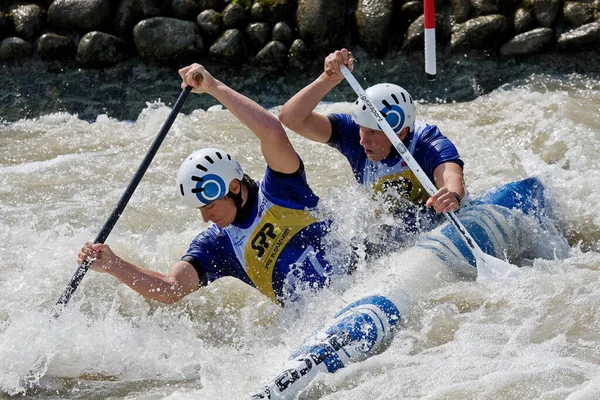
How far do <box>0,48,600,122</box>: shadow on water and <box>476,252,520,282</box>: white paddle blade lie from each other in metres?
4.92

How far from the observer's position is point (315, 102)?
6520 mm

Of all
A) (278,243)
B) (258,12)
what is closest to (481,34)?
(258,12)

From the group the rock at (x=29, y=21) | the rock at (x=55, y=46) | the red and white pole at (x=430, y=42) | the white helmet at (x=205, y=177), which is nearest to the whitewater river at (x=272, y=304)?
the white helmet at (x=205, y=177)

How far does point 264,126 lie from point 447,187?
1481 millimetres

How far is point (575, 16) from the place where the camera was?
10727mm

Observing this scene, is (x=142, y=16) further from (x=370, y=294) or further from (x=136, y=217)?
(x=370, y=294)

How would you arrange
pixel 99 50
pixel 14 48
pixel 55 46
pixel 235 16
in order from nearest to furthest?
pixel 235 16 → pixel 99 50 → pixel 55 46 → pixel 14 48

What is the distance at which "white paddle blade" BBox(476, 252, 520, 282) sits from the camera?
20.2 feet

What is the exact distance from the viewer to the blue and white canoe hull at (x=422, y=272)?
5.26m

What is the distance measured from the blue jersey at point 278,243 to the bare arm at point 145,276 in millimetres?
105

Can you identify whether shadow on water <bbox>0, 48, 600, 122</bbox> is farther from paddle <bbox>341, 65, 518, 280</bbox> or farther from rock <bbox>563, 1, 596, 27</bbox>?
paddle <bbox>341, 65, 518, 280</bbox>

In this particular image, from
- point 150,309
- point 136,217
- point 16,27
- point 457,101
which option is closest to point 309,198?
point 150,309

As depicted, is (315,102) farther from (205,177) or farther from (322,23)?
(322,23)

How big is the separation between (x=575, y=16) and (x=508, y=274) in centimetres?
562
